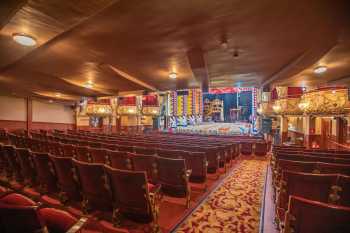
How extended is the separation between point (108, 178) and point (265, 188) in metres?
3.78

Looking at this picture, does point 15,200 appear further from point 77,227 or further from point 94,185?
point 94,185

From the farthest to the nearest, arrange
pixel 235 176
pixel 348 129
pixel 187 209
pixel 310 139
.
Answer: pixel 310 139
pixel 348 129
pixel 235 176
pixel 187 209

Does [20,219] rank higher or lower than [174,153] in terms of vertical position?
higher

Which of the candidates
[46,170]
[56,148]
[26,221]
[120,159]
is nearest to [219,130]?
[56,148]

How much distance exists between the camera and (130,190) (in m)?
2.20

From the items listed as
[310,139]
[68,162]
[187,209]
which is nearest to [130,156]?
[68,162]

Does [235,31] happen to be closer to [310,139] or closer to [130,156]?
[130,156]

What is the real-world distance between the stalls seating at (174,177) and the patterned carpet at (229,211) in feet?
1.37

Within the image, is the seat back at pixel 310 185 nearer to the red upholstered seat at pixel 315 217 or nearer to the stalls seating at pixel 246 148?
the red upholstered seat at pixel 315 217

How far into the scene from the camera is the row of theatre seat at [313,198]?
128 cm

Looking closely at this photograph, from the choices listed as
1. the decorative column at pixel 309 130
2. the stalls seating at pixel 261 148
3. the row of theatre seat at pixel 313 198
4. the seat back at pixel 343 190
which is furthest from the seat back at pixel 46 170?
the decorative column at pixel 309 130

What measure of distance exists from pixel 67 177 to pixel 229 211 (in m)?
2.70

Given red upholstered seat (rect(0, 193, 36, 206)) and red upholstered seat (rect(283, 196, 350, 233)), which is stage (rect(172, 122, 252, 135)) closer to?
red upholstered seat (rect(283, 196, 350, 233))

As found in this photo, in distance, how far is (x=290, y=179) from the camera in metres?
2.32
